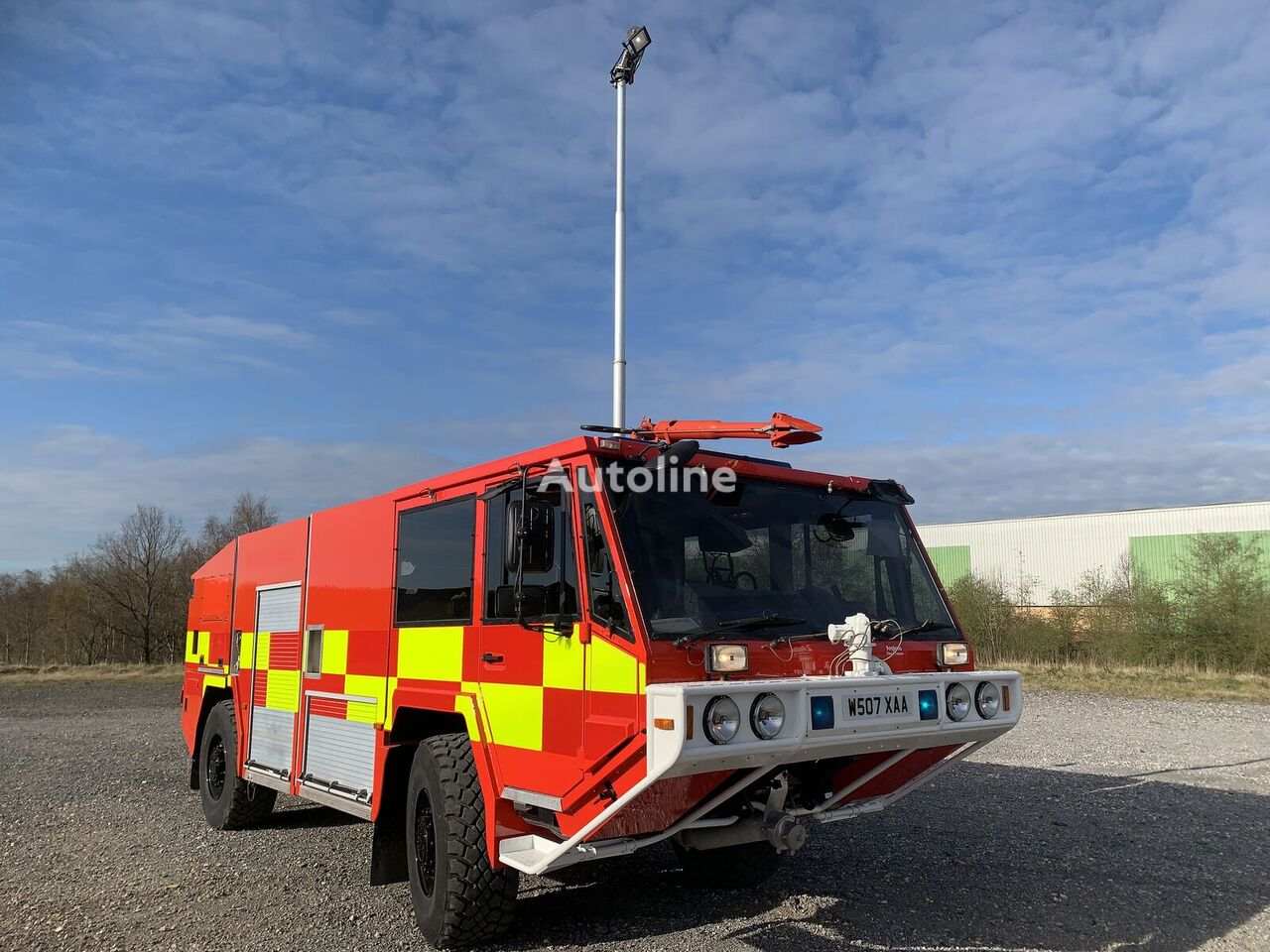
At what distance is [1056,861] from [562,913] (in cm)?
367

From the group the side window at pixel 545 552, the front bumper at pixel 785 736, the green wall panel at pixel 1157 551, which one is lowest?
the front bumper at pixel 785 736

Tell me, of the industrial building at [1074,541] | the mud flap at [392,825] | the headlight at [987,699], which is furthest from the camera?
the industrial building at [1074,541]

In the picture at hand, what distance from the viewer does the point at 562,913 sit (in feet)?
17.7

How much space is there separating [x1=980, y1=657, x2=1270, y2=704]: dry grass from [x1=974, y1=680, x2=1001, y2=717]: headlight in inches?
689

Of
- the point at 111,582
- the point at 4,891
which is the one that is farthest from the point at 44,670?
the point at 4,891

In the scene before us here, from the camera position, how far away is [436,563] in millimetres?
5668

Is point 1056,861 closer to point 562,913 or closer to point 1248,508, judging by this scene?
point 562,913

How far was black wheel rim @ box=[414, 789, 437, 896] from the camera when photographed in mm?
5156

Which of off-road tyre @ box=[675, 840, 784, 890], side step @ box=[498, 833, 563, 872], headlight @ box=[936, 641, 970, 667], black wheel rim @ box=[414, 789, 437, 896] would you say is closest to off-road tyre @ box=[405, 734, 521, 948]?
black wheel rim @ box=[414, 789, 437, 896]

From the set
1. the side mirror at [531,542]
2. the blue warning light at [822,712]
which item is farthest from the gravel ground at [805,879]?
the side mirror at [531,542]

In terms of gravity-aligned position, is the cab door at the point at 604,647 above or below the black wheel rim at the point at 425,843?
above

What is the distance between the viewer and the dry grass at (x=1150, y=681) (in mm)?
19938

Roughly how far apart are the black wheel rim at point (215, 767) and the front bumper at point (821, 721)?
251 inches

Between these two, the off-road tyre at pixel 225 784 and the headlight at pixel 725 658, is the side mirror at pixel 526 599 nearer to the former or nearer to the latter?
the headlight at pixel 725 658
